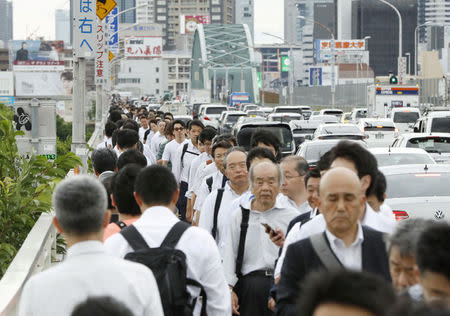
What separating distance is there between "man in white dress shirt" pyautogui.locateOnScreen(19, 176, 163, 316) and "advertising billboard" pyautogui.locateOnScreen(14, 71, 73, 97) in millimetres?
140165

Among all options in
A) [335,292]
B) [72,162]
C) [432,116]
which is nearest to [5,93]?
[432,116]

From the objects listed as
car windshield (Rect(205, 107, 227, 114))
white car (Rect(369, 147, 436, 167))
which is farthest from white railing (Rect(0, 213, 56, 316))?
car windshield (Rect(205, 107, 227, 114))

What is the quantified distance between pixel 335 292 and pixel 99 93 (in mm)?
35025

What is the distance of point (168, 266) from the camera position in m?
5.26

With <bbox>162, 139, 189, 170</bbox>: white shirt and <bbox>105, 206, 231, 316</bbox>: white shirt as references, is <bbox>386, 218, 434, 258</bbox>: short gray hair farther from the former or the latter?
<bbox>162, 139, 189, 170</bbox>: white shirt

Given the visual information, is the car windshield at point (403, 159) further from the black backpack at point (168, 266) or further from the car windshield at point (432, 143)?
the black backpack at point (168, 266)

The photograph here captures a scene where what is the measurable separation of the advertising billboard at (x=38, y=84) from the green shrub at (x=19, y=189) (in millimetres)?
131710

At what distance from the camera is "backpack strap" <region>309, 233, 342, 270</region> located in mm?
5121

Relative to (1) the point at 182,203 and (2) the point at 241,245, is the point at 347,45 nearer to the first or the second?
(1) the point at 182,203

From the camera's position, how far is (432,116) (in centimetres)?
3102

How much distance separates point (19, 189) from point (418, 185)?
449 centimetres

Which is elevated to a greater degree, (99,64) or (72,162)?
(99,64)

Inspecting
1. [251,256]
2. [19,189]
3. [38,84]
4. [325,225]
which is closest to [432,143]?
[19,189]

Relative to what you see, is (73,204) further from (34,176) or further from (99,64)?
(99,64)
